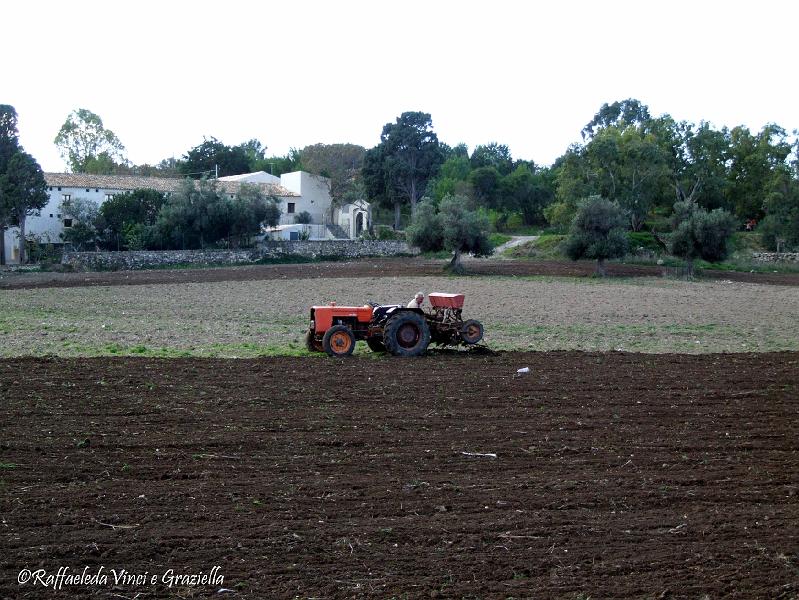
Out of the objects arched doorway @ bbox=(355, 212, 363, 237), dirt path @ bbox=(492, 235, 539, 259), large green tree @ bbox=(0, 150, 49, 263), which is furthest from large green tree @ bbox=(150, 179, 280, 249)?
arched doorway @ bbox=(355, 212, 363, 237)

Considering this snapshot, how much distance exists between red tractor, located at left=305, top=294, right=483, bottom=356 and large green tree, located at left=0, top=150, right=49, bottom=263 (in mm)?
49751

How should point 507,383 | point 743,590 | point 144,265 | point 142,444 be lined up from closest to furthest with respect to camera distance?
point 743,590, point 142,444, point 507,383, point 144,265

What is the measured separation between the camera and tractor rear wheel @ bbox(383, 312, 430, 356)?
20.7 m

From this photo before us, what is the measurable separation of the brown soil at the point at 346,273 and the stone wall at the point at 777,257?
8846mm

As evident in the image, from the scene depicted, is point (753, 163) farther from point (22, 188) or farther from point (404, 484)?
point (404, 484)

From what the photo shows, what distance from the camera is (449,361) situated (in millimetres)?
20312

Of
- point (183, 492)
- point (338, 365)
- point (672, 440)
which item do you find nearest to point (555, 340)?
point (338, 365)

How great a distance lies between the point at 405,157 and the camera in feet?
291

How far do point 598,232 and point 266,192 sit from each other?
3775 centimetres

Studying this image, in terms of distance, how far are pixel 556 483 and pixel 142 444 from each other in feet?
18.4

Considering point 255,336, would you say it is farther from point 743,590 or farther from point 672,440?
point 743,590

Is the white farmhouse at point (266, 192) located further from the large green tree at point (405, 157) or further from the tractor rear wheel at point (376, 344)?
the tractor rear wheel at point (376, 344)

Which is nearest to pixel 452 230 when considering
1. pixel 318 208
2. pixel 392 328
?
pixel 318 208

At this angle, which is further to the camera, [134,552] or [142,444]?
[142,444]
